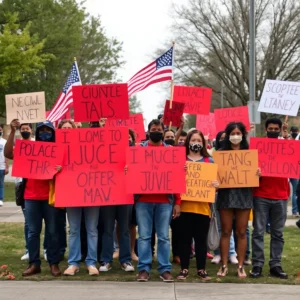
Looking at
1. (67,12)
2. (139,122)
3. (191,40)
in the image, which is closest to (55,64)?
(67,12)

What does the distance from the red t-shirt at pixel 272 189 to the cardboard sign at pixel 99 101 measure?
1.94 metres

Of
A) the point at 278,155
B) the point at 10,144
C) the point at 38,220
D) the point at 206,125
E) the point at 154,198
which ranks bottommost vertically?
the point at 38,220

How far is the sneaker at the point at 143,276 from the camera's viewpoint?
23.6 feet

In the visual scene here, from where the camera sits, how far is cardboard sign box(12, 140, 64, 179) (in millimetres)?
7316

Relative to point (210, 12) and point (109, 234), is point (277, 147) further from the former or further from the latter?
point (210, 12)

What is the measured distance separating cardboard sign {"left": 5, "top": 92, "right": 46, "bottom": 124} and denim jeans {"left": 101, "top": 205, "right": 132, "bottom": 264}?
6.03 feet

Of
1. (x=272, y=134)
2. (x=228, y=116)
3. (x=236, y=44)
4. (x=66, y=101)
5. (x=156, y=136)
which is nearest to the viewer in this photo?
(x=156, y=136)

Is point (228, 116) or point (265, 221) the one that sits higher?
point (228, 116)

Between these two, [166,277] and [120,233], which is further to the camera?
[120,233]

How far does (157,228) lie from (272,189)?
56.4 inches

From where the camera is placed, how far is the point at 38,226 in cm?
748

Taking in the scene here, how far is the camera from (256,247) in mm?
7473

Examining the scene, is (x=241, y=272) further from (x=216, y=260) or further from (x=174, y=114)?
(x=174, y=114)

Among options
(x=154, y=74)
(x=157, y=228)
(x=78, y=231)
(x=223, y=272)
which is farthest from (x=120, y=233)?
(x=154, y=74)
